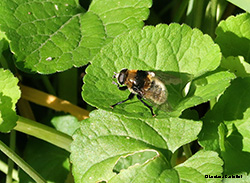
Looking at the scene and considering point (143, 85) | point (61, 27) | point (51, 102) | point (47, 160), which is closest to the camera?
point (143, 85)

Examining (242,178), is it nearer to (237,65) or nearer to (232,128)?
(232,128)

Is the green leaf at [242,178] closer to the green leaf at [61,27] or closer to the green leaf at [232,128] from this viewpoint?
the green leaf at [232,128]

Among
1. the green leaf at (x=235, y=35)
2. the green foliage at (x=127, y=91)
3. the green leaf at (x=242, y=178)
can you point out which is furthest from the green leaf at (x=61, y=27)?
the green leaf at (x=242, y=178)

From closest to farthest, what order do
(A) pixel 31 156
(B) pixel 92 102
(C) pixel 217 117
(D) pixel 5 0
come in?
1. (B) pixel 92 102
2. (C) pixel 217 117
3. (D) pixel 5 0
4. (A) pixel 31 156

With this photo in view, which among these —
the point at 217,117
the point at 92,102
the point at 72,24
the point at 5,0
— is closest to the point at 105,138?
the point at 92,102

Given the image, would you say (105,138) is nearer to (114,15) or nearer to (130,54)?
(130,54)

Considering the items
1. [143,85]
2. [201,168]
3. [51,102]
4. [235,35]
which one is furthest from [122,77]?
[51,102]
